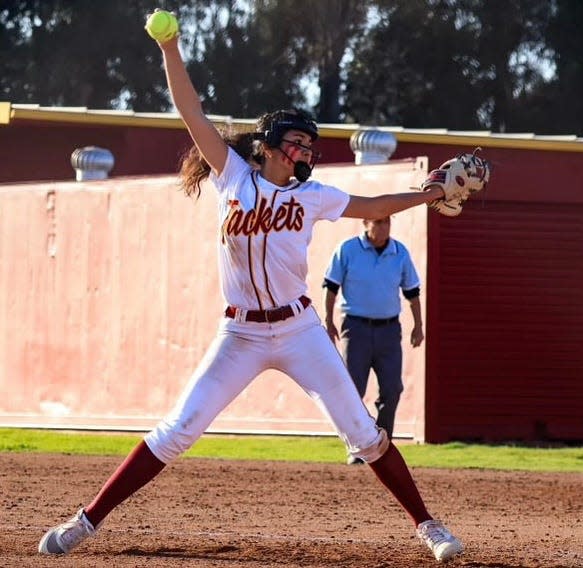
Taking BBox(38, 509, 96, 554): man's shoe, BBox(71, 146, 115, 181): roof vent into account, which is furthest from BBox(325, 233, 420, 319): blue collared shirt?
BBox(71, 146, 115, 181): roof vent

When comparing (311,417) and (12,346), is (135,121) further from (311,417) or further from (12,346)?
(311,417)

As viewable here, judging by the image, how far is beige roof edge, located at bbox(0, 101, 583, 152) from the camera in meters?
15.5

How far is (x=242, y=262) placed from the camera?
273 inches

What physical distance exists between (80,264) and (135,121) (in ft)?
7.83

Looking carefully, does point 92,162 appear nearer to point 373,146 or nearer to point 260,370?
point 373,146

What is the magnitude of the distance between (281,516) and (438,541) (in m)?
2.27

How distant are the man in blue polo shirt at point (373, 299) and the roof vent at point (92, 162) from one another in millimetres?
6142

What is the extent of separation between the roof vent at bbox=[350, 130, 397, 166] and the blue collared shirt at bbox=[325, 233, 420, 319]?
3.04m

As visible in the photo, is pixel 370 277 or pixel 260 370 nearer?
pixel 260 370

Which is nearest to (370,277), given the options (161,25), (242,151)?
(242,151)

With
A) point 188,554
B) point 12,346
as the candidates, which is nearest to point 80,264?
point 12,346

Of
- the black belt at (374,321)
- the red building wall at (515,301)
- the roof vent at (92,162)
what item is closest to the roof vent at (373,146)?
the red building wall at (515,301)

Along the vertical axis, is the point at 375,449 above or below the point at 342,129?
below

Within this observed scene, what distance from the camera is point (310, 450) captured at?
1442 cm
